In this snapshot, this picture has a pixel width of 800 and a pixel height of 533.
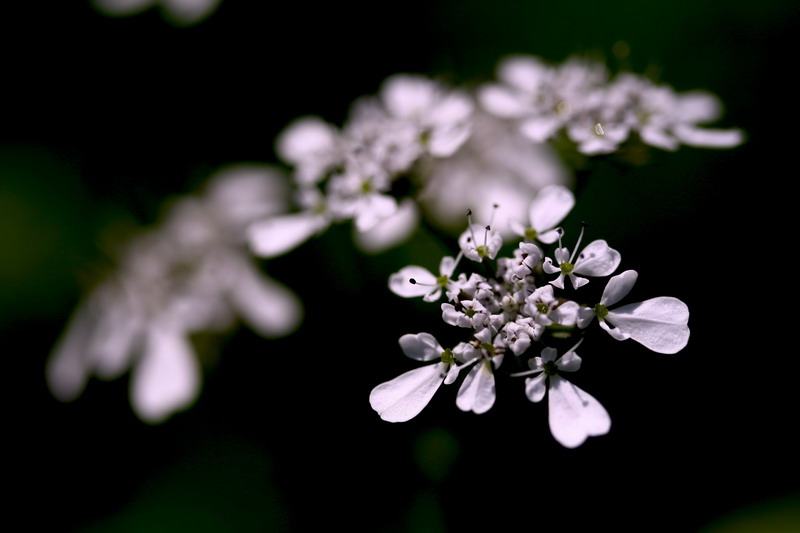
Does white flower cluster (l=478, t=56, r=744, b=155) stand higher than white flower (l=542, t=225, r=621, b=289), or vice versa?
white flower cluster (l=478, t=56, r=744, b=155)

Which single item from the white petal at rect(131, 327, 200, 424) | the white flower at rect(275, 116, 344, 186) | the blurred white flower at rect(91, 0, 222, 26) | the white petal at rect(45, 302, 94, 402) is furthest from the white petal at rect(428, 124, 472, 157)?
the white petal at rect(45, 302, 94, 402)

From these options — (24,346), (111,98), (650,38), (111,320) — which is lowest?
(24,346)

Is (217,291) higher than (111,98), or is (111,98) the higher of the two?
(111,98)

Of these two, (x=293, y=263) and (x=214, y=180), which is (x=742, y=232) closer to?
(x=293, y=263)

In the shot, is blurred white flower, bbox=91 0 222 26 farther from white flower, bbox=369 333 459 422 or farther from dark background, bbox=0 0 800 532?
white flower, bbox=369 333 459 422

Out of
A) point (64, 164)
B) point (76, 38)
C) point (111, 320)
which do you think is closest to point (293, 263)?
point (111, 320)
